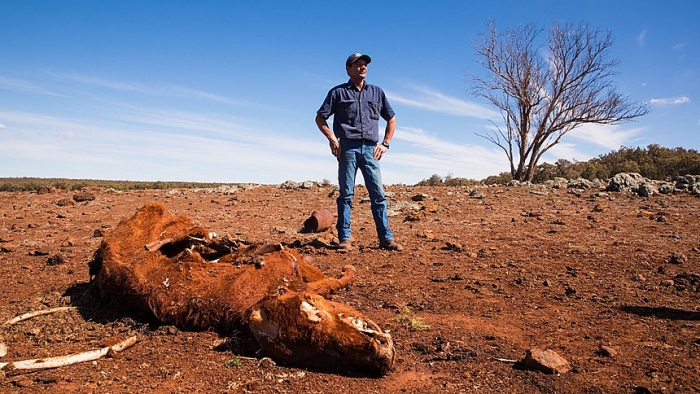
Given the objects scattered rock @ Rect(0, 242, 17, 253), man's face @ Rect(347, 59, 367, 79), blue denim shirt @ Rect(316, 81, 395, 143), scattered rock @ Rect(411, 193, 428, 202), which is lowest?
scattered rock @ Rect(0, 242, 17, 253)

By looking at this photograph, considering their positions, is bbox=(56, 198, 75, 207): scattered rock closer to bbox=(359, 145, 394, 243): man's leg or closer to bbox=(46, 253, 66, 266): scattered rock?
bbox=(46, 253, 66, 266): scattered rock

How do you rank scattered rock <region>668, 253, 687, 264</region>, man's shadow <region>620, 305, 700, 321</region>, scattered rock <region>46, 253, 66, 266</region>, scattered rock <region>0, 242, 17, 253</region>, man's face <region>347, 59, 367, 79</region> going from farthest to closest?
1. scattered rock <region>0, 242, 17, 253</region>
2. man's face <region>347, 59, 367, 79</region>
3. scattered rock <region>46, 253, 66, 266</region>
4. scattered rock <region>668, 253, 687, 264</region>
5. man's shadow <region>620, 305, 700, 321</region>

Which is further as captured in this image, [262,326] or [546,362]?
[262,326]

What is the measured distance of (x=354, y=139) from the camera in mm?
6160

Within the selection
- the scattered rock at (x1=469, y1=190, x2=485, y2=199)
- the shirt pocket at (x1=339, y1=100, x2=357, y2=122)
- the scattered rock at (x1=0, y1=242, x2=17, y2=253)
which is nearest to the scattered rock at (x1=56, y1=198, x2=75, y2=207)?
the scattered rock at (x1=0, y1=242, x2=17, y2=253)

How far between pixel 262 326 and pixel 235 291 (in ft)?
1.56

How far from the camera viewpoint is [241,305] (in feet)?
10.6

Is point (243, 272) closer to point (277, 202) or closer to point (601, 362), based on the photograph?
point (601, 362)

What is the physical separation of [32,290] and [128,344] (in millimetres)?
2173

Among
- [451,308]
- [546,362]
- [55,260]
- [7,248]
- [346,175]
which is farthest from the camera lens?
[7,248]

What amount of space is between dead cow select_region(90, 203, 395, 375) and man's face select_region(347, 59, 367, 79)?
9.66ft

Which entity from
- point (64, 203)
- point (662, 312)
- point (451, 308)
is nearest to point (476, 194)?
point (662, 312)

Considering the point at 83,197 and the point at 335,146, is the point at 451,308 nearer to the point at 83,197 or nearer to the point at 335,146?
the point at 335,146

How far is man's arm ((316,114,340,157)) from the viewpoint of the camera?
6.17 m
